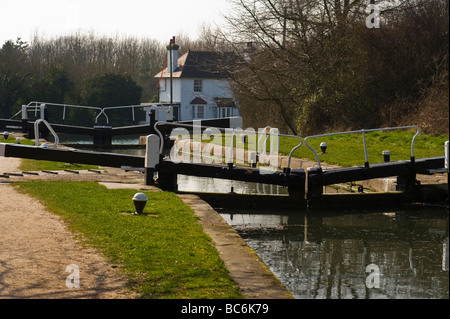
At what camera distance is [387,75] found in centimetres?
2588

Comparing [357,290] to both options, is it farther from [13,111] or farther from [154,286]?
[13,111]

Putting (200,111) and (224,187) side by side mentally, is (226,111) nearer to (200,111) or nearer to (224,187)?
(200,111)

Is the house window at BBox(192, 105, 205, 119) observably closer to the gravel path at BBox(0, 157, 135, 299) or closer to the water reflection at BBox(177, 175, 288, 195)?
the water reflection at BBox(177, 175, 288, 195)

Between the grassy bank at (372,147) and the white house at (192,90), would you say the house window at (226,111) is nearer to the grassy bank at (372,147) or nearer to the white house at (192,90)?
the white house at (192,90)

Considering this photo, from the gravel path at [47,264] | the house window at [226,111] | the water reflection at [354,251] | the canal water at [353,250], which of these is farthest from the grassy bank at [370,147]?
the house window at [226,111]

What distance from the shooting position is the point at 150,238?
825 centimetres

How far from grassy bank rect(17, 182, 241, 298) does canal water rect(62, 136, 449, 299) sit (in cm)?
117

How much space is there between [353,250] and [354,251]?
0.07m

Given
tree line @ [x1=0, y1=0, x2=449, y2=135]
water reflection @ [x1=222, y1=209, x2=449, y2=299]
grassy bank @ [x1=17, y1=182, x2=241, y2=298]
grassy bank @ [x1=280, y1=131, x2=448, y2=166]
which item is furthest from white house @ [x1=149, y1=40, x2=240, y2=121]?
grassy bank @ [x1=17, y1=182, x2=241, y2=298]

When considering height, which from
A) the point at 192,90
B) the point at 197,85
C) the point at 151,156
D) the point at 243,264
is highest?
the point at 197,85

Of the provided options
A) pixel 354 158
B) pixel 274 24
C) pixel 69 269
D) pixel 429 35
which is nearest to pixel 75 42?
pixel 274 24

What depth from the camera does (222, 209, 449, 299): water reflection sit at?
7.73 m

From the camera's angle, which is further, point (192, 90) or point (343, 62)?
point (192, 90)

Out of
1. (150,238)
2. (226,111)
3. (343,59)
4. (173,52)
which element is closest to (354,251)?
(150,238)
